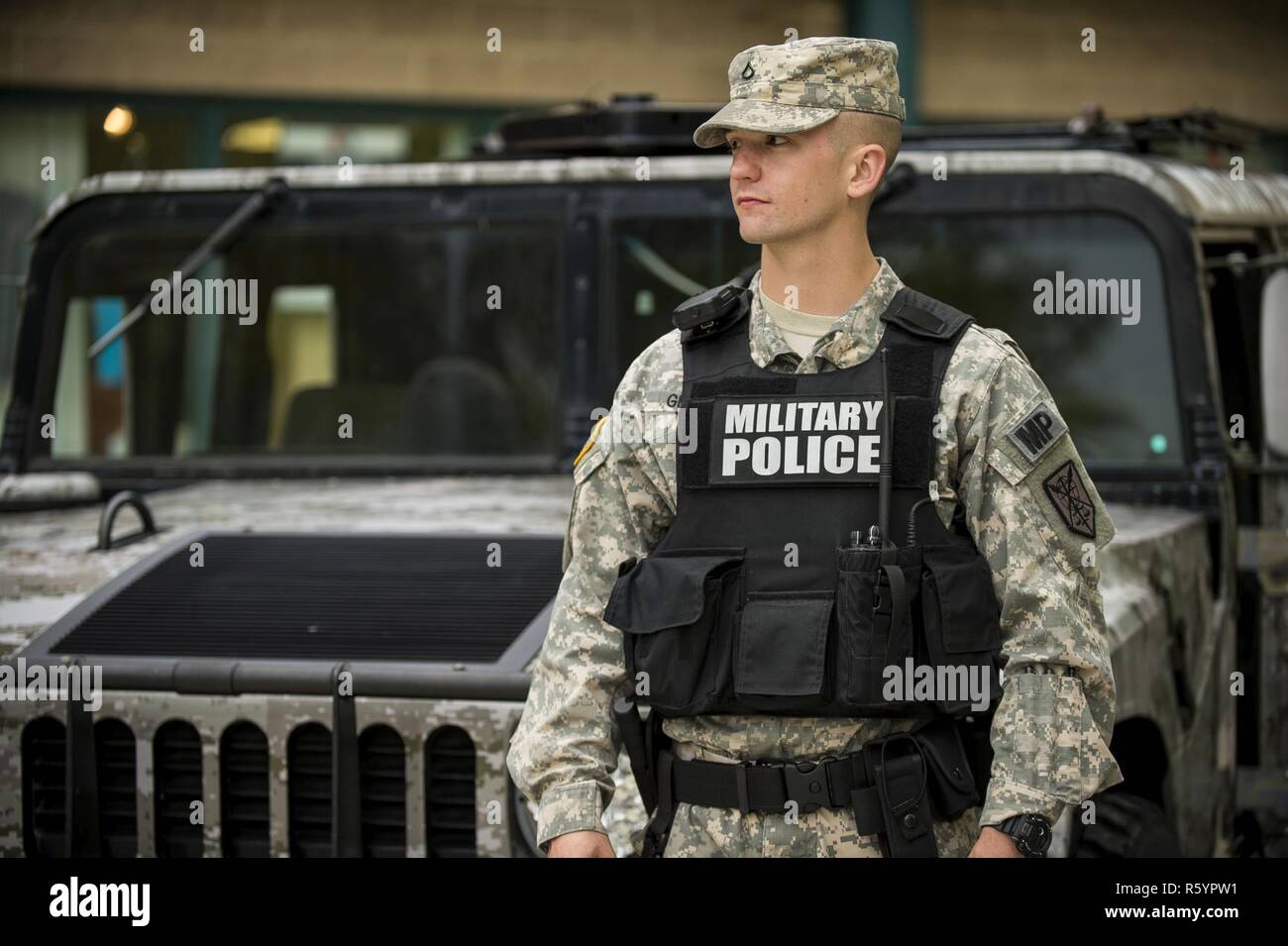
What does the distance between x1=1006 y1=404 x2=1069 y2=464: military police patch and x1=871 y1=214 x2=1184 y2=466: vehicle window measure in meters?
1.79

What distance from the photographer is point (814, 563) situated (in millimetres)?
2213

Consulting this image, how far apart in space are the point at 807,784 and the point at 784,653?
0.16m

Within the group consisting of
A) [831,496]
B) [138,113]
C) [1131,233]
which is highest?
[138,113]

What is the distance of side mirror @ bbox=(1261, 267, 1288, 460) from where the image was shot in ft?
12.5

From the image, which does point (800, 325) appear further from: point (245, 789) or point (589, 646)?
point (245, 789)

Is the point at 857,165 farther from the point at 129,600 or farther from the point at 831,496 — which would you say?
the point at 129,600

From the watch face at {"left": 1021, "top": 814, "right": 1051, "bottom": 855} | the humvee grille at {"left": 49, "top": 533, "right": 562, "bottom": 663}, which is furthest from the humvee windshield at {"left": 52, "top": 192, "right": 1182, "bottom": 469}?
the watch face at {"left": 1021, "top": 814, "right": 1051, "bottom": 855}

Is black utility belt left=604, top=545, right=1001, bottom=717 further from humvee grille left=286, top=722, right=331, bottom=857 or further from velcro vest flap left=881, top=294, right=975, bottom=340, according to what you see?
humvee grille left=286, top=722, right=331, bottom=857

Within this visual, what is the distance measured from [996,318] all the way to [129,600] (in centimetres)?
188
